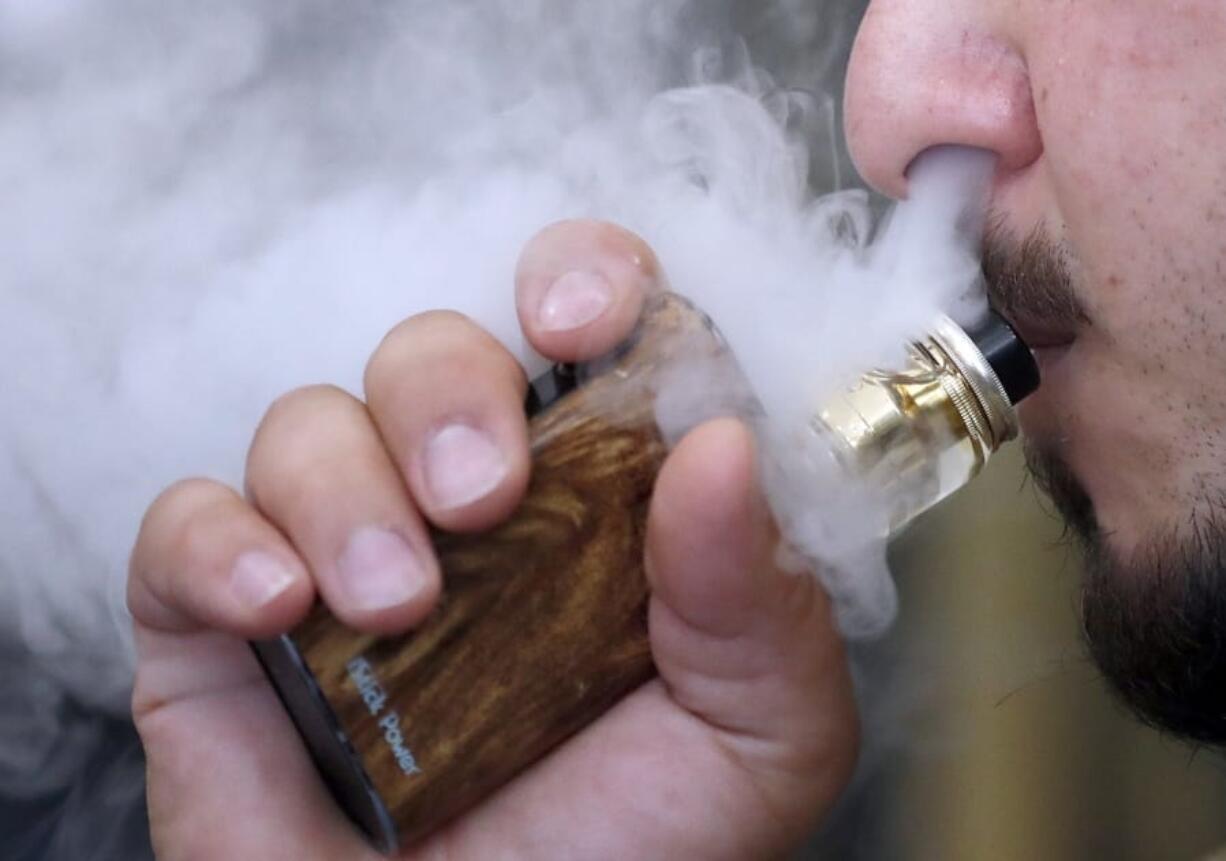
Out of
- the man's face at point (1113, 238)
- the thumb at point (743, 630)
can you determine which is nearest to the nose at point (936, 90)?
the man's face at point (1113, 238)

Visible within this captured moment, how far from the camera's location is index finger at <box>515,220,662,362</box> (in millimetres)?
626

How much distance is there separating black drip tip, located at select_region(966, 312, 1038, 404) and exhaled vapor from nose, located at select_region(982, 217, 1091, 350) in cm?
5

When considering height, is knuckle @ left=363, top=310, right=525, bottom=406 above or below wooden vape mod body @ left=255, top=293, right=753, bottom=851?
above

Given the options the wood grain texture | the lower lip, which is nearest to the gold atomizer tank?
the wood grain texture

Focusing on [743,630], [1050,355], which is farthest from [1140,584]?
[743,630]

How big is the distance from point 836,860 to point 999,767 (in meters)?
0.21

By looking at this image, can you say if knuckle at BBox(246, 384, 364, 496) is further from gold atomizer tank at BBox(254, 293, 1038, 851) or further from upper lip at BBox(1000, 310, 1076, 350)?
upper lip at BBox(1000, 310, 1076, 350)

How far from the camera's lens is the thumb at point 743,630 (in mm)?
581

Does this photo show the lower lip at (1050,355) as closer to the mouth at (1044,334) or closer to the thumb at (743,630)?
the mouth at (1044,334)

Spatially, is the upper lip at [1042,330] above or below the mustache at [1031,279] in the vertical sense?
below

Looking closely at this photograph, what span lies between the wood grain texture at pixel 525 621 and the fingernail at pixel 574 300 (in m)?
0.03

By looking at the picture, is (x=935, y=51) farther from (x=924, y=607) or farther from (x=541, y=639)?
(x=924, y=607)

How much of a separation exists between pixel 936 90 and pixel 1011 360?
0.54ft

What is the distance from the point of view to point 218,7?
0.94 metres
